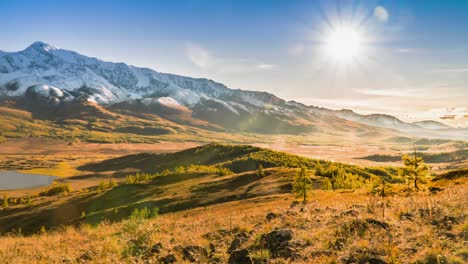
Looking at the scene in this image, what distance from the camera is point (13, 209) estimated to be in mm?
99812

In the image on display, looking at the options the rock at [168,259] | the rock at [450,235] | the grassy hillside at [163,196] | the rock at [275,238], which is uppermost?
the rock at [450,235]

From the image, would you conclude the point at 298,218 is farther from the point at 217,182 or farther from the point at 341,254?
the point at 217,182

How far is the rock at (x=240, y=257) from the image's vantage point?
9475 mm

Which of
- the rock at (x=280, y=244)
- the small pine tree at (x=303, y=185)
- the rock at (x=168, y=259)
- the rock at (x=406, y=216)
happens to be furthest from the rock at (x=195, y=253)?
the small pine tree at (x=303, y=185)

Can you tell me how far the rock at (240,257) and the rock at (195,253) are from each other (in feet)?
3.00

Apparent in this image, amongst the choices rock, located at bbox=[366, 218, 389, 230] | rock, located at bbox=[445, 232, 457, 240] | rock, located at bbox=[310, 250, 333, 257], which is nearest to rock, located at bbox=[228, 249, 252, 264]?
rock, located at bbox=[310, 250, 333, 257]

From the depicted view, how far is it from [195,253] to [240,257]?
1.75m

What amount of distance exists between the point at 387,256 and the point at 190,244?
6627mm

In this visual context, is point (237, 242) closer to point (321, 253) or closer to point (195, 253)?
point (195, 253)

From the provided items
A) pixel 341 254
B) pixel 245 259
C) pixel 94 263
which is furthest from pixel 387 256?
pixel 94 263

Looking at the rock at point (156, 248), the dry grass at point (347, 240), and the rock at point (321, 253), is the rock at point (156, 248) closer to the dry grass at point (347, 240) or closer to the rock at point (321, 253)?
the dry grass at point (347, 240)

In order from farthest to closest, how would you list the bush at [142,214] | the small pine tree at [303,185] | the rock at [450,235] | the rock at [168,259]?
1. the small pine tree at [303,185]
2. the bush at [142,214]
3. the rock at [168,259]
4. the rock at [450,235]

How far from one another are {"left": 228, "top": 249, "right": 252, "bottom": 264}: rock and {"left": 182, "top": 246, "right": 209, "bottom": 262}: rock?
91cm

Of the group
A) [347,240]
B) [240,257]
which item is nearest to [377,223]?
[347,240]
